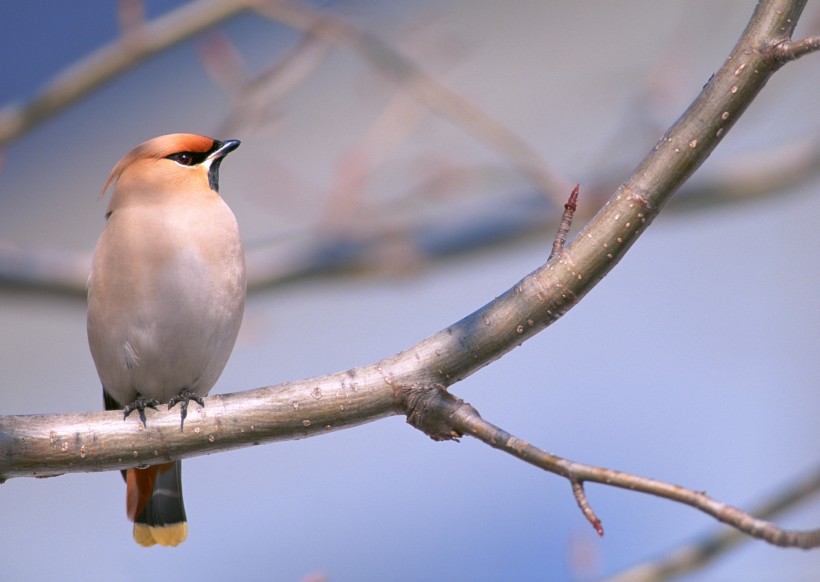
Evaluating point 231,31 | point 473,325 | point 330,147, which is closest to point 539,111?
point 330,147

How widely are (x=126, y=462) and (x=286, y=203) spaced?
11.9 feet

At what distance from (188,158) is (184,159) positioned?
0.5 inches

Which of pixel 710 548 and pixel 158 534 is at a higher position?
pixel 158 534

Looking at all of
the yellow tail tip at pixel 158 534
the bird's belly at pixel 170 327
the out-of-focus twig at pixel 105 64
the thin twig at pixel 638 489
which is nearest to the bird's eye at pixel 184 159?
the bird's belly at pixel 170 327

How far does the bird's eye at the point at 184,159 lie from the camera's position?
3203 millimetres

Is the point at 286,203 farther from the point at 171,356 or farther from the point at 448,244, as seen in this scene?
the point at 171,356

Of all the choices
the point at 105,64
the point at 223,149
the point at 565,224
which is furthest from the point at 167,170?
the point at 565,224

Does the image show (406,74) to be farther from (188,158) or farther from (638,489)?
(638,489)

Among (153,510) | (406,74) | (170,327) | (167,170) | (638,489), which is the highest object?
(406,74)

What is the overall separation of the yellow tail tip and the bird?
41 centimetres

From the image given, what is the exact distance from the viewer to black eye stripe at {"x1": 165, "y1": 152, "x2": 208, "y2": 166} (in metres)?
3.20

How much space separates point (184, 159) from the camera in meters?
3.21

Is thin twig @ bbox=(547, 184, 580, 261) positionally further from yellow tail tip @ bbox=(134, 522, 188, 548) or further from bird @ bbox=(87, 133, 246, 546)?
yellow tail tip @ bbox=(134, 522, 188, 548)

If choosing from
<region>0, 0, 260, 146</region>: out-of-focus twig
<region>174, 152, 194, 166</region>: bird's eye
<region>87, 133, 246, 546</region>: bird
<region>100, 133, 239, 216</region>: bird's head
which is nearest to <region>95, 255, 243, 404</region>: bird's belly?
<region>87, 133, 246, 546</region>: bird
